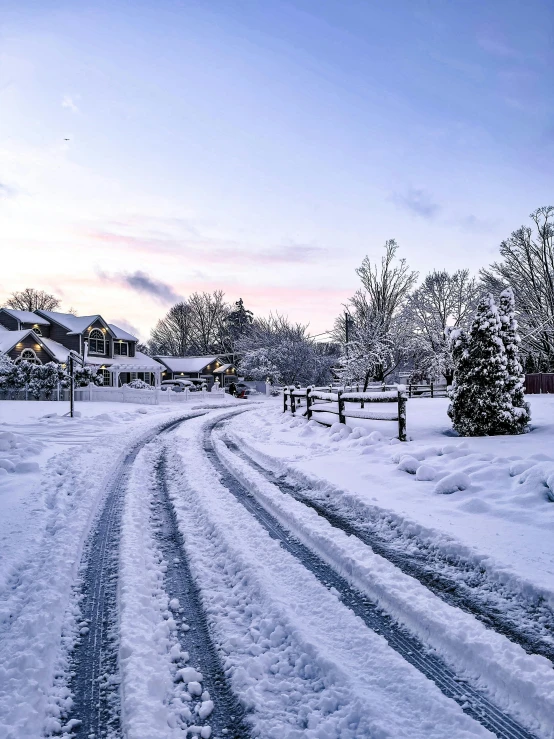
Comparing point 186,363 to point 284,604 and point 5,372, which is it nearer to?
point 5,372

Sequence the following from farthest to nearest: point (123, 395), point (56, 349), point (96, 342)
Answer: point (96, 342), point (56, 349), point (123, 395)

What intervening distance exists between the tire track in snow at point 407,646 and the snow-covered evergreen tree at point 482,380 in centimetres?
691

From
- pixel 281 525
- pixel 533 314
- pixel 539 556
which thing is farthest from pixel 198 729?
pixel 533 314

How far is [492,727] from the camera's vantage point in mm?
2268

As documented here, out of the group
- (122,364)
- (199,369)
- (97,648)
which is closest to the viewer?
(97,648)

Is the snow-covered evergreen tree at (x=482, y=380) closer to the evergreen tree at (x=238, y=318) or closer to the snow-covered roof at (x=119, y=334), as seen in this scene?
the snow-covered roof at (x=119, y=334)

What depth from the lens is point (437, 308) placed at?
3788 cm

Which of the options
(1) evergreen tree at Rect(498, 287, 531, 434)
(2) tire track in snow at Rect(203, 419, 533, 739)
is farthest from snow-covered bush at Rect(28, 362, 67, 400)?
(2) tire track in snow at Rect(203, 419, 533, 739)

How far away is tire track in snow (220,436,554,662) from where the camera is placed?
3092 millimetres

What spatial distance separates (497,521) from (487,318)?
6696mm

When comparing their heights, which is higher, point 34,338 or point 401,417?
point 34,338

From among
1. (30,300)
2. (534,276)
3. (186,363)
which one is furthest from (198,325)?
(534,276)

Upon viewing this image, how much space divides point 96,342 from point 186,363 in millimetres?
15608

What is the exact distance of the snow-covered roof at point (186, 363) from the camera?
56250mm
